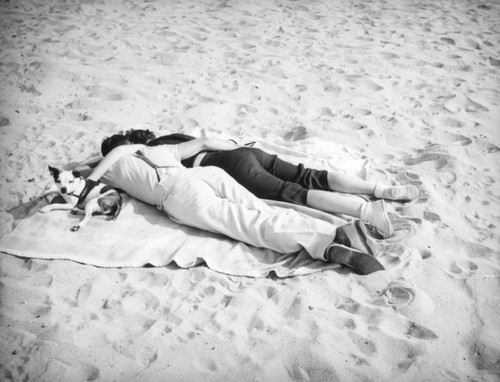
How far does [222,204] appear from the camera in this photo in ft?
9.57

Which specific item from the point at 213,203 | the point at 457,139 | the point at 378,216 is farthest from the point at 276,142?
the point at 457,139

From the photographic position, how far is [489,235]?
9.26 ft

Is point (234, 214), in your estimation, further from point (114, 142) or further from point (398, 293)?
point (114, 142)

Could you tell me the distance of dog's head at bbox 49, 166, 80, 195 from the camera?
3.11 metres

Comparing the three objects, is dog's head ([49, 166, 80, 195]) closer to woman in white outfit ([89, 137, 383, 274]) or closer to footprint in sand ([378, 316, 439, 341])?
woman in white outfit ([89, 137, 383, 274])

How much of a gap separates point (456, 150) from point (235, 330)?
2.93 meters

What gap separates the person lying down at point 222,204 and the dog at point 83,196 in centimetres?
12

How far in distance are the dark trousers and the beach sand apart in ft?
2.19

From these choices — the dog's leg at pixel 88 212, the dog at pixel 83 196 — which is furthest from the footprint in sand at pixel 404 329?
the dog's leg at pixel 88 212

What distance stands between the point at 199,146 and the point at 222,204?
75 centimetres

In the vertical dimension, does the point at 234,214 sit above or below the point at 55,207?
above

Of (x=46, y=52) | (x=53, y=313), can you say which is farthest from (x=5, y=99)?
(x=53, y=313)

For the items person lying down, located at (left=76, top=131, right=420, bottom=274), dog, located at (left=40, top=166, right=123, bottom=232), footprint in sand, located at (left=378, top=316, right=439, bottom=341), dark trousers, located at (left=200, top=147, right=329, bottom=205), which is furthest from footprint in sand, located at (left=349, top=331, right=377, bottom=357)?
dog, located at (left=40, top=166, right=123, bottom=232)

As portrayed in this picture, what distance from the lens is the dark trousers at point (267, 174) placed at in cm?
311
